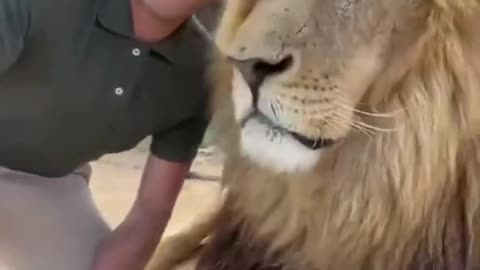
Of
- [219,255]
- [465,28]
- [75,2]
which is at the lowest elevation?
[219,255]

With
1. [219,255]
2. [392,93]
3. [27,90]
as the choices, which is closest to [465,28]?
[392,93]

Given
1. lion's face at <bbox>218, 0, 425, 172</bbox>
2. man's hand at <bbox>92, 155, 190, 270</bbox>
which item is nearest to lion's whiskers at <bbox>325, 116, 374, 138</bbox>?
lion's face at <bbox>218, 0, 425, 172</bbox>

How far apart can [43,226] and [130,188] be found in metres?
0.52

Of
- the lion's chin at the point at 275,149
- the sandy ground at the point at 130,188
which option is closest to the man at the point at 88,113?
the sandy ground at the point at 130,188

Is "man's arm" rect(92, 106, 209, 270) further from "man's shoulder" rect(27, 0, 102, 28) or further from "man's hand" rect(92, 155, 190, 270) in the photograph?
"man's shoulder" rect(27, 0, 102, 28)

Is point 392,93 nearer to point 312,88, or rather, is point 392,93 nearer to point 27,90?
point 312,88

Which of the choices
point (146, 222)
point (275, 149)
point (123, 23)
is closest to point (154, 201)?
point (146, 222)

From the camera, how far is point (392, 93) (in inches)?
34.6

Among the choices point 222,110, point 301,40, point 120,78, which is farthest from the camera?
point 120,78

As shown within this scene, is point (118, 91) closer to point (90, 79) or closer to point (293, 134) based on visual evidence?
point (90, 79)

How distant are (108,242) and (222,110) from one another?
0.31 meters

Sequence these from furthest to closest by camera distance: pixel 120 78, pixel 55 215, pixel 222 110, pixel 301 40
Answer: pixel 55 215 < pixel 120 78 < pixel 222 110 < pixel 301 40

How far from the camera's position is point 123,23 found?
1113mm

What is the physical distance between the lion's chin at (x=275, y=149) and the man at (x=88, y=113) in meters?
0.23
